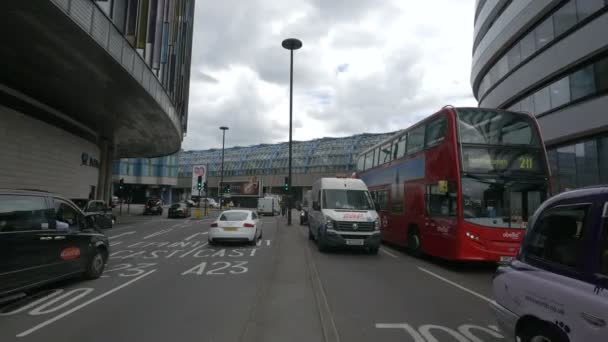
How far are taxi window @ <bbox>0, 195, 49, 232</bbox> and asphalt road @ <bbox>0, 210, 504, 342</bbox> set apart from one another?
1.20 metres

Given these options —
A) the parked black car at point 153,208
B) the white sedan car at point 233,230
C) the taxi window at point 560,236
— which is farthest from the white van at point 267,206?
the taxi window at point 560,236

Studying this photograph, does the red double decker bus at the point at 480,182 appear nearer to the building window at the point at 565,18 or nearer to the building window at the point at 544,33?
the building window at the point at 565,18

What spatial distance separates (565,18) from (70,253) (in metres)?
24.2

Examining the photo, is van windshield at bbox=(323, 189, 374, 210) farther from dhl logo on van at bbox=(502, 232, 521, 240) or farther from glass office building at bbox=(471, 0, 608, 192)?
glass office building at bbox=(471, 0, 608, 192)

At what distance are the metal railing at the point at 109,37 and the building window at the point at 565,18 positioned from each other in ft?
68.7

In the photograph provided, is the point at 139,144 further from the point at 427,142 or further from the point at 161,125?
the point at 427,142

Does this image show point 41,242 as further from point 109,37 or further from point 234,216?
point 109,37

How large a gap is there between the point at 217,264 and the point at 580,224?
835 centimetres

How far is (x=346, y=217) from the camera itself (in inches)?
448

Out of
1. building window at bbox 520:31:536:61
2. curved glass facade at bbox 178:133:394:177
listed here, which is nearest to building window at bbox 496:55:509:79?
building window at bbox 520:31:536:61

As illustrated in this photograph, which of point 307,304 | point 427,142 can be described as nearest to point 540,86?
point 427,142

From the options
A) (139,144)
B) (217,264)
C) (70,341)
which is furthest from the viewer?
(139,144)

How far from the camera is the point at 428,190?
10562 millimetres

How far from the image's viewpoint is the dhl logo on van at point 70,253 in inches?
273
